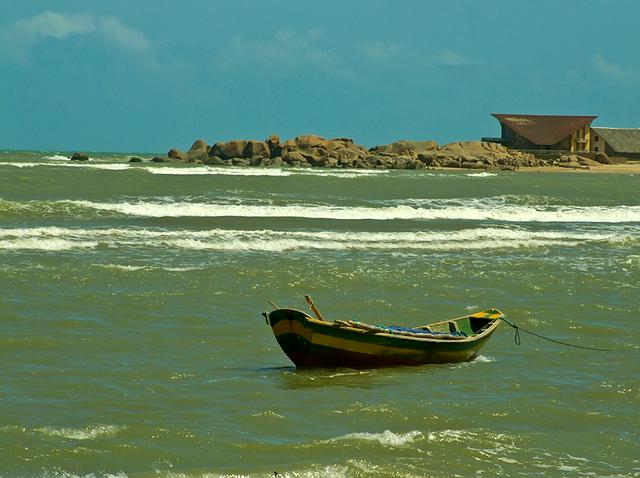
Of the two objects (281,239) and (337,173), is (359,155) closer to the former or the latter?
(337,173)

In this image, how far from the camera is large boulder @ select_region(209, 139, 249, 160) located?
78125 mm

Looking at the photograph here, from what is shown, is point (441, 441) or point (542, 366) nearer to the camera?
point (441, 441)

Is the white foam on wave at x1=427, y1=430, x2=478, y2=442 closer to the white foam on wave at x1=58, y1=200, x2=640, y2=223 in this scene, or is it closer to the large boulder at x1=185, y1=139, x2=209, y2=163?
the white foam on wave at x1=58, y1=200, x2=640, y2=223

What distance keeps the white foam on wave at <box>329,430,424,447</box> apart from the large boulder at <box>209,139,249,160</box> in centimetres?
6929

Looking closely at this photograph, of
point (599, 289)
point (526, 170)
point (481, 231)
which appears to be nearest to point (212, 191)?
point (481, 231)

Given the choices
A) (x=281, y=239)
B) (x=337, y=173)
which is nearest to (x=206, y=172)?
(x=337, y=173)

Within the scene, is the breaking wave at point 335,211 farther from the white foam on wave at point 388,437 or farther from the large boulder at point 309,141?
the large boulder at point 309,141

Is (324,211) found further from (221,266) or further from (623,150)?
(623,150)

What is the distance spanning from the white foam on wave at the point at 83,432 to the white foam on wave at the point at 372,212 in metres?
21.5

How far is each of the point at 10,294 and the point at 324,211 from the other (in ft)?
59.7

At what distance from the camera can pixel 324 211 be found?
33.2m

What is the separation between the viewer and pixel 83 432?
9.16 m

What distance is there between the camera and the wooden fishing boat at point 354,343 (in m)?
11.3

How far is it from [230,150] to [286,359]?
219ft
